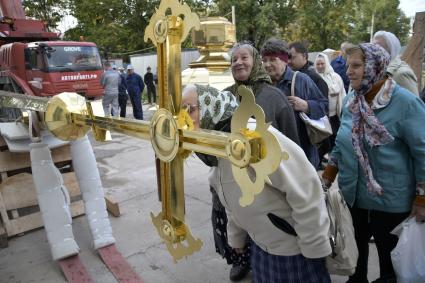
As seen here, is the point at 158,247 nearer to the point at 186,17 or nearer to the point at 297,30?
the point at 186,17

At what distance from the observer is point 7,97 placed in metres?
1.94

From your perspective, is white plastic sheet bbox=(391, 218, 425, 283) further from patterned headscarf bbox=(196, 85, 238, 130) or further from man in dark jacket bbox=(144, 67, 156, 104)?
man in dark jacket bbox=(144, 67, 156, 104)

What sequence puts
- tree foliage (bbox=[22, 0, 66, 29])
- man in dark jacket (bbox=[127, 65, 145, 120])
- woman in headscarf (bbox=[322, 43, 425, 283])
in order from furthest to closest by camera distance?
tree foliage (bbox=[22, 0, 66, 29]), man in dark jacket (bbox=[127, 65, 145, 120]), woman in headscarf (bbox=[322, 43, 425, 283])

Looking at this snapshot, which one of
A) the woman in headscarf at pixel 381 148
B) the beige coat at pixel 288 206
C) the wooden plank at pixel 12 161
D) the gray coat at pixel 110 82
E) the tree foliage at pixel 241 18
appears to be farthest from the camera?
the tree foliage at pixel 241 18

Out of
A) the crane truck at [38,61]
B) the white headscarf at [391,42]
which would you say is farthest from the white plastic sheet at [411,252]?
the crane truck at [38,61]

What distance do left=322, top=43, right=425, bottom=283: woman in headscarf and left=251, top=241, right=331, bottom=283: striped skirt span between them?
1.60 ft

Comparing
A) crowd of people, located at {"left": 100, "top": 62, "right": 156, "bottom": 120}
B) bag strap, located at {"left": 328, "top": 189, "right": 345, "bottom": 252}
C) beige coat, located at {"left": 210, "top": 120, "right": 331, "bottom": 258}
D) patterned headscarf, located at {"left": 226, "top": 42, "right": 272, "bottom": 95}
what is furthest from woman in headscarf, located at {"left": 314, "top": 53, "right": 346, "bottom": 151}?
crowd of people, located at {"left": 100, "top": 62, "right": 156, "bottom": 120}

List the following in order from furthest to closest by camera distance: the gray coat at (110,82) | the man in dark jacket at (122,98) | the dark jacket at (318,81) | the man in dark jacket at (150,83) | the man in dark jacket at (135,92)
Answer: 1. the man in dark jacket at (150,83)
2. the man in dark jacket at (122,98)
3. the man in dark jacket at (135,92)
4. the gray coat at (110,82)
5. the dark jacket at (318,81)

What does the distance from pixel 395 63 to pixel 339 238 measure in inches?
53.2

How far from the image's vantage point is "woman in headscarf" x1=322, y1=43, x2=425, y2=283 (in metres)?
1.55

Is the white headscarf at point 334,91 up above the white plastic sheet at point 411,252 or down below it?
above

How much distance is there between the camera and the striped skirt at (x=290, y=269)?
Result: 53.6 inches

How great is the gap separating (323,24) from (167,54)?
18.6 meters

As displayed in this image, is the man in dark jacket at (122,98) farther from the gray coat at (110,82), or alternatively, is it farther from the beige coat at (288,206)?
the beige coat at (288,206)
